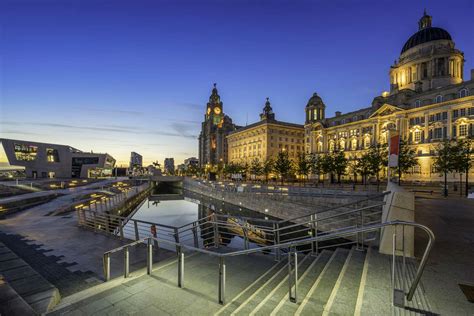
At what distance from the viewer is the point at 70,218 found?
18188 millimetres

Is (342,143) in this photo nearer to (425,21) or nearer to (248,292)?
(425,21)

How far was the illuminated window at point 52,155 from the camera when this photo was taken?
80.0m

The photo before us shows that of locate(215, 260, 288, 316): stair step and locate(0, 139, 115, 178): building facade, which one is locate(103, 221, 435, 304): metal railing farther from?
locate(0, 139, 115, 178): building facade

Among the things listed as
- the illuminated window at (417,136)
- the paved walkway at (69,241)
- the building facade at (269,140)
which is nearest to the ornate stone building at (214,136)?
the building facade at (269,140)

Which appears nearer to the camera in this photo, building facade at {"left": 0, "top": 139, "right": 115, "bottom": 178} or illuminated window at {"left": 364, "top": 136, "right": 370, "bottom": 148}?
building facade at {"left": 0, "top": 139, "right": 115, "bottom": 178}

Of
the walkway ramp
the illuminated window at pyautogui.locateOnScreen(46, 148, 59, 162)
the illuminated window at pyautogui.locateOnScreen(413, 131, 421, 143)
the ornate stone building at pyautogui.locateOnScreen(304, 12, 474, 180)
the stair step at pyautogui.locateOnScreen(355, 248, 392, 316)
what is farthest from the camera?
the illuminated window at pyautogui.locateOnScreen(46, 148, 59, 162)

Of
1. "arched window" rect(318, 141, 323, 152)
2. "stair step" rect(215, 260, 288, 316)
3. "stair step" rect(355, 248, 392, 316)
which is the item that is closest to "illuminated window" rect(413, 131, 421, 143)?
"arched window" rect(318, 141, 323, 152)

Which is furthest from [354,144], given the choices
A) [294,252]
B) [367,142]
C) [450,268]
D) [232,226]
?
[294,252]

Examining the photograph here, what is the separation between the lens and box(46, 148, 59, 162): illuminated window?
80.0 m

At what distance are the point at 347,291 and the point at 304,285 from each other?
1127 millimetres

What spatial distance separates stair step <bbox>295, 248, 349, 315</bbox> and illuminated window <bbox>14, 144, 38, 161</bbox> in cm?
9400

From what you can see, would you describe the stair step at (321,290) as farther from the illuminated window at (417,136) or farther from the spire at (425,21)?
the spire at (425,21)

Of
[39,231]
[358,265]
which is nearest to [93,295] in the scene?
[358,265]

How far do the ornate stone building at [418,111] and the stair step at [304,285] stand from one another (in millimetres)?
63597
